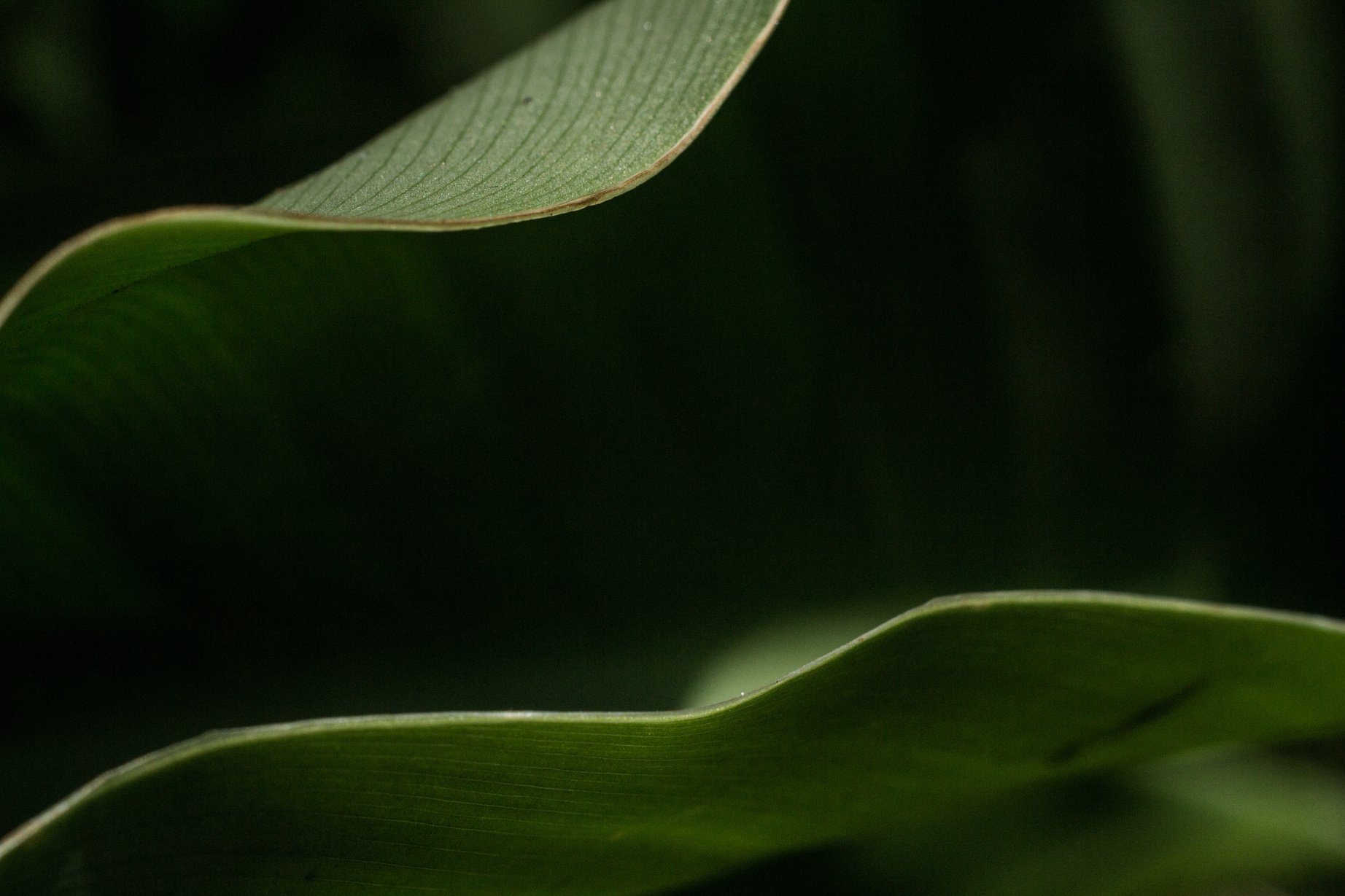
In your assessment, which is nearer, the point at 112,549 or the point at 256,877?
the point at 256,877

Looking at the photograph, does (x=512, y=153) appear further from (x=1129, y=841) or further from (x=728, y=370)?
(x=1129, y=841)

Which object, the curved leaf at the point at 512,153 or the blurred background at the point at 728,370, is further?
the blurred background at the point at 728,370

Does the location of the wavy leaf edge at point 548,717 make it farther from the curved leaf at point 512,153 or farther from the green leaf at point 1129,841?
the green leaf at point 1129,841

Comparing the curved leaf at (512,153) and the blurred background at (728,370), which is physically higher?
the curved leaf at (512,153)

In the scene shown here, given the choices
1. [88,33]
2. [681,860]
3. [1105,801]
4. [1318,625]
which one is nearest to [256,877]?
[681,860]

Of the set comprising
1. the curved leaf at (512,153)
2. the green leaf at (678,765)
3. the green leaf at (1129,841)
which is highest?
the curved leaf at (512,153)

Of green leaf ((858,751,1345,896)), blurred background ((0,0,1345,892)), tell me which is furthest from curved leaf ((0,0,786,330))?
green leaf ((858,751,1345,896))

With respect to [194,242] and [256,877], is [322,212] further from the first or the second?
[256,877]

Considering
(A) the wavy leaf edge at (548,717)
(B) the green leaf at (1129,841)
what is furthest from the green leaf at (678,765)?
(B) the green leaf at (1129,841)
